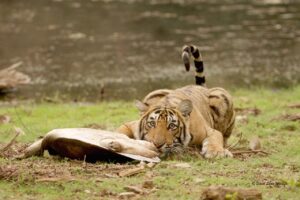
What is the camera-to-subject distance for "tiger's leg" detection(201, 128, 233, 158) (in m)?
7.20

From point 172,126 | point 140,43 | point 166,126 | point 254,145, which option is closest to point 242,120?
point 254,145

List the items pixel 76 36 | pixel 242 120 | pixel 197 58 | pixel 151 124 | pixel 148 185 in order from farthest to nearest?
pixel 76 36 → pixel 242 120 → pixel 197 58 → pixel 151 124 → pixel 148 185

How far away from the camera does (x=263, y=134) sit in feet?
30.1

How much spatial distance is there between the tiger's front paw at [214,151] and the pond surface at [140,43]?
6.10m

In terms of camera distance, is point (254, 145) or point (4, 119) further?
point (4, 119)

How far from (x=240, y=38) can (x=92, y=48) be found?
138 inches

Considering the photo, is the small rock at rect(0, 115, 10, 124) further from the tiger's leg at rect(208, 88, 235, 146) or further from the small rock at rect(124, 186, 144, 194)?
the small rock at rect(124, 186, 144, 194)

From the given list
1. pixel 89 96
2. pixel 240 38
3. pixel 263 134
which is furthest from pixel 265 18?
pixel 263 134

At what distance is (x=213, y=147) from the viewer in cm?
729

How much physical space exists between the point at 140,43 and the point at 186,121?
10421mm

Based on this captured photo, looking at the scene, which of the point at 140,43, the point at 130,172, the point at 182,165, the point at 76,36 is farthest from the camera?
the point at 76,36

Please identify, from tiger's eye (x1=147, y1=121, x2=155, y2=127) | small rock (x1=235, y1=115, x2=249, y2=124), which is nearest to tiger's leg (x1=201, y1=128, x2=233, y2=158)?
tiger's eye (x1=147, y1=121, x2=155, y2=127)

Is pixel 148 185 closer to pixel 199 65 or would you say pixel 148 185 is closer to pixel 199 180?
pixel 199 180

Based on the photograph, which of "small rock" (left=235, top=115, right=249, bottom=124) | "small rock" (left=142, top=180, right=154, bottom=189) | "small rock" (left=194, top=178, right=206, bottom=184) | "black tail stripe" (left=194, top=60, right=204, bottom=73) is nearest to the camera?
"small rock" (left=142, top=180, right=154, bottom=189)
